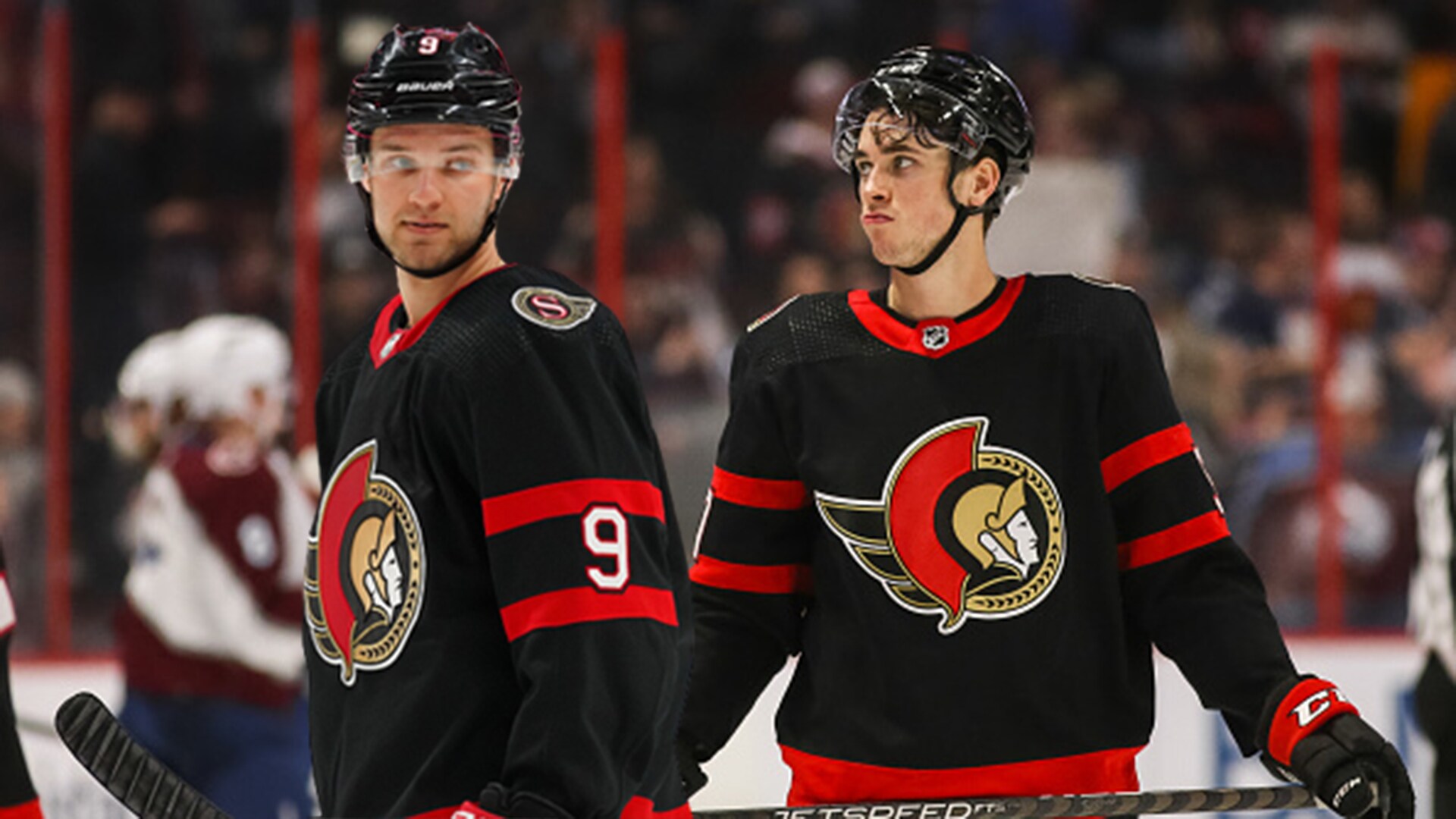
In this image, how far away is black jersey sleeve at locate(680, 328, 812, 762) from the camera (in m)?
2.49

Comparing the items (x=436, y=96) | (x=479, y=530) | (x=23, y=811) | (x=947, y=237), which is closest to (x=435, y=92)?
(x=436, y=96)

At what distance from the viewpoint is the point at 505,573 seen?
1760 millimetres

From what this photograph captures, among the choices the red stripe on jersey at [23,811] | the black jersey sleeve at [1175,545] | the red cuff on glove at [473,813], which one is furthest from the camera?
the black jersey sleeve at [1175,545]

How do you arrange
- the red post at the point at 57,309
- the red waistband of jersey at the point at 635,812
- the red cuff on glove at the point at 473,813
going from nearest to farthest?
the red cuff on glove at the point at 473,813 < the red waistband of jersey at the point at 635,812 < the red post at the point at 57,309

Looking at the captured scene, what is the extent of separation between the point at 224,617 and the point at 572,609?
288 centimetres

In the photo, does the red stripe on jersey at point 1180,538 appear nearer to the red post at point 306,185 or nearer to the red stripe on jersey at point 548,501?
the red stripe on jersey at point 548,501

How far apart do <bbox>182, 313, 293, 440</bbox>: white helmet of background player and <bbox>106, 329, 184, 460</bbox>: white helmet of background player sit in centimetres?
4

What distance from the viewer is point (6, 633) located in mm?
2281

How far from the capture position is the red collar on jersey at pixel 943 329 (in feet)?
8.00

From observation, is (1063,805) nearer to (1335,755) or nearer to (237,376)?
(1335,755)

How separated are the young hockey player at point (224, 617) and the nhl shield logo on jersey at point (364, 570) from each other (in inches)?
100

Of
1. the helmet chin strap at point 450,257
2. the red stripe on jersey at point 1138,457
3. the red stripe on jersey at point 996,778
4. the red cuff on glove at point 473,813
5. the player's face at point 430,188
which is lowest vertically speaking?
the red stripe on jersey at point 996,778

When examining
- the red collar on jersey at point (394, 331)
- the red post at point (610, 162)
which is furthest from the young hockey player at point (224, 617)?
the red collar on jersey at point (394, 331)

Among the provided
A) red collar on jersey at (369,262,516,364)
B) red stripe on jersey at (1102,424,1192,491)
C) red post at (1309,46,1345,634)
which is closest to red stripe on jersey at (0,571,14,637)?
red collar on jersey at (369,262,516,364)
